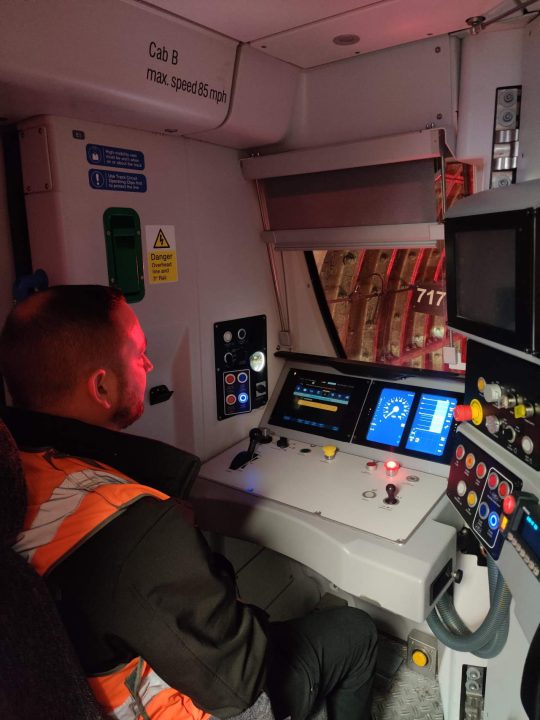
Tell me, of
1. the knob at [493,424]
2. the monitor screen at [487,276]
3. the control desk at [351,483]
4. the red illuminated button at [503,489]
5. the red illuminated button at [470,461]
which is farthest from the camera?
the control desk at [351,483]

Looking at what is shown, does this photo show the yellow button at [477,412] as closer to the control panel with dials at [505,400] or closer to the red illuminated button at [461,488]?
the control panel with dials at [505,400]

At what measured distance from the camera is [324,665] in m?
1.88

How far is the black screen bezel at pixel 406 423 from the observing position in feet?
8.00

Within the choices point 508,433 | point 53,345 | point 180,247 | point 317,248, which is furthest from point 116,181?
point 508,433

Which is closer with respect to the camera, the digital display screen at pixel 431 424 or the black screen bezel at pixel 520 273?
the black screen bezel at pixel 520 273

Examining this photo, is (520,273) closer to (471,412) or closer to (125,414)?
(471,412)

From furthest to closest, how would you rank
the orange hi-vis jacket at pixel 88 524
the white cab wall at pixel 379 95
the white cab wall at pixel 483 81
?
the white cab wall at pixel 379 95, the white cab wall at pixel 483 81, the orange hi-vis jacket at pixel 88 524

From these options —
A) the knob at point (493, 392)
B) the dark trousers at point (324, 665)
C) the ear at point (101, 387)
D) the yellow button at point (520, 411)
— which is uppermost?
the ear at point (101, 387)

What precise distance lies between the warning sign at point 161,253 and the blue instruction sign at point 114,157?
254mm

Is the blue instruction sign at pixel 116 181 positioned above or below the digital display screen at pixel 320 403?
above

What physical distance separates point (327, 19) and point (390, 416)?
5.52 feet

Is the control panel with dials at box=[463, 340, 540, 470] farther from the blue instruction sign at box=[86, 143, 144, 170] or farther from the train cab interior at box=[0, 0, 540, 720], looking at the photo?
the blue instruction sign at box=[86, 143, 144, 170]

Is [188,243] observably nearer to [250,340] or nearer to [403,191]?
[250,340]

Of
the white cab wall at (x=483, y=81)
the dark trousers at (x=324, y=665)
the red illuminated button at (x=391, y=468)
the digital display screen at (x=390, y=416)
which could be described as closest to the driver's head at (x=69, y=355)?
the dark trousers at (x=324, y=665)
